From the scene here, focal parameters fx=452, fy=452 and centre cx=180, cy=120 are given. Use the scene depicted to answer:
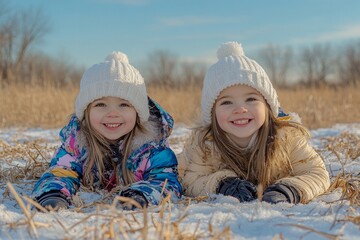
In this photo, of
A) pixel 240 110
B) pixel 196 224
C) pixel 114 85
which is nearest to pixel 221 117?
pixel 240 110

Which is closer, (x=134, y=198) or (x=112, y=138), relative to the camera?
(x=134, y=198)

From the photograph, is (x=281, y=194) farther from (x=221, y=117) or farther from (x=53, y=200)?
(x=53, y=200)

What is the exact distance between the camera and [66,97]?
9.38 meters

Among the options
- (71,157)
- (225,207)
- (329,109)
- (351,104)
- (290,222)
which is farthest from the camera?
(351,104)

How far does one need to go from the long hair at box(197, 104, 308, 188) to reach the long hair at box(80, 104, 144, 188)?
462mm

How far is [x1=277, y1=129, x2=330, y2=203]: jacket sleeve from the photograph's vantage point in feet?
7.57

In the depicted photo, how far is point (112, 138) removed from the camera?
8.94 feet

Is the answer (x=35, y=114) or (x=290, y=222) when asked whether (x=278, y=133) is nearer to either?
(x=290, y=222)

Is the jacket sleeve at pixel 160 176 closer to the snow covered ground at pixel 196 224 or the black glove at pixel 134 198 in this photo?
the black glove at pixel 134 198

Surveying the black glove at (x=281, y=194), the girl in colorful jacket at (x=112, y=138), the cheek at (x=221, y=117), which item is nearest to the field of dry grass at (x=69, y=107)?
the girl in colorful jacket at (x=112, y=138)

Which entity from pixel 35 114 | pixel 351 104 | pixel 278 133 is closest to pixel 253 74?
pixel 278 133

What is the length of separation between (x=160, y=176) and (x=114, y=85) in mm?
620

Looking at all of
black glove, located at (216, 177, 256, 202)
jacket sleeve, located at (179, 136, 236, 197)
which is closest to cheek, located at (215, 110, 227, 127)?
jacket sleeve, located at (179, 136, 236, 197)

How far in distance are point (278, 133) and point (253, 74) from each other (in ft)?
1.24
